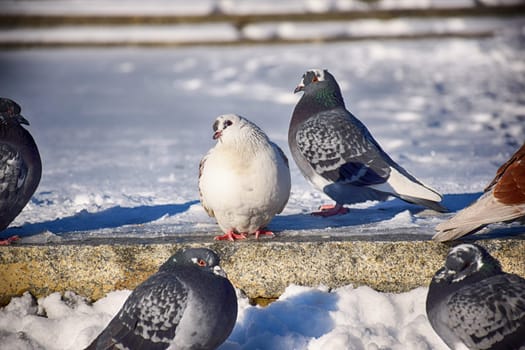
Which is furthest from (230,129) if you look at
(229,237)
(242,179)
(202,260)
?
(202,260)

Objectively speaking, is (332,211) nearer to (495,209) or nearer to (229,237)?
(229,237)

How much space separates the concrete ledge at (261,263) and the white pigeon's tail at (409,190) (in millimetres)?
→ 539

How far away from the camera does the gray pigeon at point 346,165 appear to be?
15.6 feet

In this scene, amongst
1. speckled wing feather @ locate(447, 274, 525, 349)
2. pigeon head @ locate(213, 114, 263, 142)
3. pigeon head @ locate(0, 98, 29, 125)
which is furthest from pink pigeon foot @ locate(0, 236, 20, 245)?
speckled wing feather @ locate(447, 274, 525, 349)

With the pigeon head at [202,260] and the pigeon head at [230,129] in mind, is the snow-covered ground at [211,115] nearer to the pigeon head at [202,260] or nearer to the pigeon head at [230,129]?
the pigeon head at [230,129]

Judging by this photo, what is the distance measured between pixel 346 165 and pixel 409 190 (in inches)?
15.1

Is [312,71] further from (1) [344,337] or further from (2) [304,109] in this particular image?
(1) [344,337]

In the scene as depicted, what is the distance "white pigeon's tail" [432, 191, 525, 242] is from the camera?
3.96 m

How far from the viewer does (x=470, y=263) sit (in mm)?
3561

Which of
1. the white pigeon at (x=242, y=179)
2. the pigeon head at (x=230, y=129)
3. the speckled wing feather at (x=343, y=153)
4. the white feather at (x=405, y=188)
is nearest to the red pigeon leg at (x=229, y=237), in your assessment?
the white pigeon at (x=242, y=179)

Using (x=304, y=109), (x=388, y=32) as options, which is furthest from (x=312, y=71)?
(x=388, y=32)

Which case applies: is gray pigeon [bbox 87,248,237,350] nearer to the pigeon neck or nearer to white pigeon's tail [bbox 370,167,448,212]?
white pigeon's tail [bbox 370,167,448,212]

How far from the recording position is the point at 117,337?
3492 millimetres

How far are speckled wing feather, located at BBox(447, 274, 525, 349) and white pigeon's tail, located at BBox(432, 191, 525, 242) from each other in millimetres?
518
